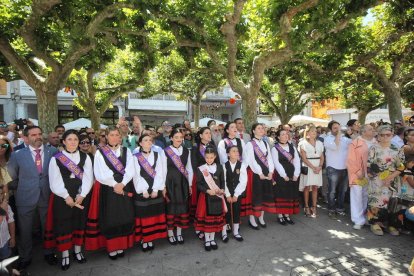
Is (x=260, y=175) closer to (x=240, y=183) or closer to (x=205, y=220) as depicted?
(x=240, y=183)

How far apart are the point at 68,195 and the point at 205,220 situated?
1984mm

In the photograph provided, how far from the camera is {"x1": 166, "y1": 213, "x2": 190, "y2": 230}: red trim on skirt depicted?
4512 mm

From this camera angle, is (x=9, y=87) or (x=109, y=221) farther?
(x=9, y=87)

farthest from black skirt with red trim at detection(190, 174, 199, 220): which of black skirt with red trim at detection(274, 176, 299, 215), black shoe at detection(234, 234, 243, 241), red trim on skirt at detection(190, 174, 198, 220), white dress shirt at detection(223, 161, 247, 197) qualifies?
black skirt with red trim at detection(274, 176, 299, 215)

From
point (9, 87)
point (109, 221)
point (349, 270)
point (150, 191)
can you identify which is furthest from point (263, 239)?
point (9, 87)

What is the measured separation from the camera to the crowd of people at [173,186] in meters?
3.76

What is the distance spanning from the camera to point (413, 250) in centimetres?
423

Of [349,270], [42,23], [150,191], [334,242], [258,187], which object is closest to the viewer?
[349,270]

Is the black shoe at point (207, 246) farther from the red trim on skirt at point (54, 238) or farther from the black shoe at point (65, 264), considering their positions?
the black shoe at point (65, 264)

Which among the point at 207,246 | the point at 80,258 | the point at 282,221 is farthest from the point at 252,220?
the point at 80,258

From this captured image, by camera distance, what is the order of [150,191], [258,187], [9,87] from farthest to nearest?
[9,87]
[258,187]
[150,191]

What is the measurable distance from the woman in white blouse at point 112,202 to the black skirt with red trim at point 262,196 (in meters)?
2.23

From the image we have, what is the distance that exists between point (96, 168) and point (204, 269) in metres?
2.01

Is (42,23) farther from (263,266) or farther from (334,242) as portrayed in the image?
(334,242)
